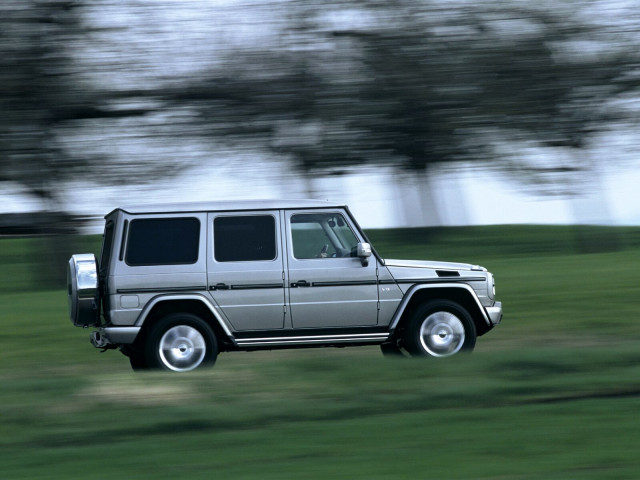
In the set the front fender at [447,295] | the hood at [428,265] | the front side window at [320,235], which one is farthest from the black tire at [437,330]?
the front side window at [320,235]

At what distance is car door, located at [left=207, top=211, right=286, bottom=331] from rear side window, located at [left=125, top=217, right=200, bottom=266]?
19cm

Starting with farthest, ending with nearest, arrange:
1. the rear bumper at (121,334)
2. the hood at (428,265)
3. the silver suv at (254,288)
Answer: the hood at (428,265)
the silver suv at (254,288)
the rear bumper at (121,334)

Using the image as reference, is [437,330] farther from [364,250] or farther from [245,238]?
[245,238]

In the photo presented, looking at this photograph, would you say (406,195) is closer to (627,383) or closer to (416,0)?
(416,0)

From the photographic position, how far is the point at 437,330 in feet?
35.6

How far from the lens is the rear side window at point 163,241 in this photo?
10.5m

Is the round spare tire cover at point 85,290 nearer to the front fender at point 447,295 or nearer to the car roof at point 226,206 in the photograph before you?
the car roof at point 226,206

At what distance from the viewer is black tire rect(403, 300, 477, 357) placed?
425 inches

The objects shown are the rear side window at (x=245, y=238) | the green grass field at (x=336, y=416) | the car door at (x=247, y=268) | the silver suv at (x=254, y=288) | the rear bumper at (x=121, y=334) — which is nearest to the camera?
the green grass field at (x=336, y=416)

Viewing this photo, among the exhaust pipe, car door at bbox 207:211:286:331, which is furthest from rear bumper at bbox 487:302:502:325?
the exhaust pipe

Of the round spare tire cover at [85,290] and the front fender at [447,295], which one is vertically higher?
the round spare tire cover at [85,290]

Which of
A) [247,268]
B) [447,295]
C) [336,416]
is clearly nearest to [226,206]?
[247,268]

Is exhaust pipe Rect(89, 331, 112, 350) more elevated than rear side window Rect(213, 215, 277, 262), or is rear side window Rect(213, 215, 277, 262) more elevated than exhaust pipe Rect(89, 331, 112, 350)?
rear side window Rect(213, 215, 277, 262)

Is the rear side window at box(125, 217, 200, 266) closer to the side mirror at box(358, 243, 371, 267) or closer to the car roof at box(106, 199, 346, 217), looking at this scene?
the car roof at box(106, 199, 346, 217)
